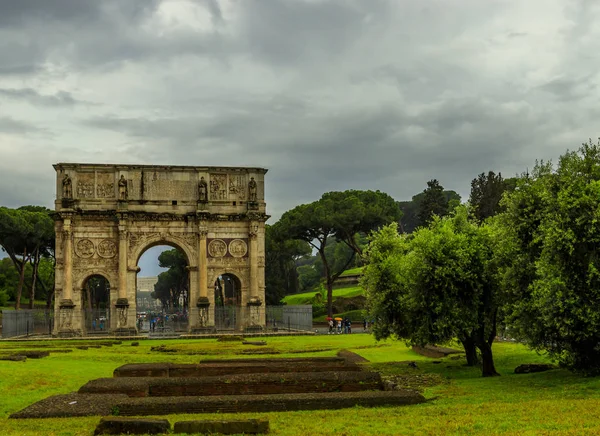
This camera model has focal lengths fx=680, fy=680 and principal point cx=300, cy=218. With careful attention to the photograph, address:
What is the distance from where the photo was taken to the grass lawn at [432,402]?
11727 mm

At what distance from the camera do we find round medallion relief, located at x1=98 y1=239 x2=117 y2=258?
5069 centimetres

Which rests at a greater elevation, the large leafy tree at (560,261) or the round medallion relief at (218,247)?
the round medallion relief at (218,247)

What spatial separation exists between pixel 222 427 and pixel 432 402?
646cm

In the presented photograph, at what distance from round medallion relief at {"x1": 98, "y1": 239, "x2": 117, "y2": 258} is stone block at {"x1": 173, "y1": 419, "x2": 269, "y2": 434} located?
41139 mm

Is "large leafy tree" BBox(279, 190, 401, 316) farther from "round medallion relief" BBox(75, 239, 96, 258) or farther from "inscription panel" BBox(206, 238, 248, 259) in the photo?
"round medallion relief" BBox(75, 239, 96, 258)

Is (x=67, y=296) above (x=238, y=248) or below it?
below

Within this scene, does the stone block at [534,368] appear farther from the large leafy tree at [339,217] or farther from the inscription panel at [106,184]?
the large leafy tree at [339,217]

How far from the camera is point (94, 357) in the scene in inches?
1171

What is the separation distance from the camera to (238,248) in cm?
5228

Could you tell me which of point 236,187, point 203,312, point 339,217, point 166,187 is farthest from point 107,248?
point 339,217

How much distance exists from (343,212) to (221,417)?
52971mm

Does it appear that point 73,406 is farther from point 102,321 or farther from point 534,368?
point 102,321

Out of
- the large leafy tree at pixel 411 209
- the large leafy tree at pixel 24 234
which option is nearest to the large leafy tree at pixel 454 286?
the large leafy tree at pixel 24 234

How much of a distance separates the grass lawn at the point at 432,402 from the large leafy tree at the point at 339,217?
3541 centimetres
